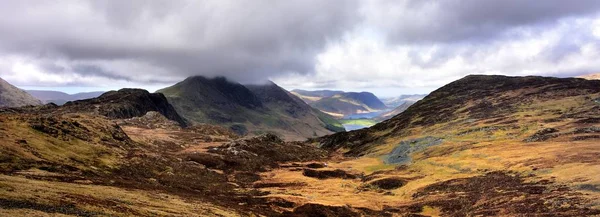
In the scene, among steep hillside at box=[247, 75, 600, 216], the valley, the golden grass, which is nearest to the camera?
the golden grass

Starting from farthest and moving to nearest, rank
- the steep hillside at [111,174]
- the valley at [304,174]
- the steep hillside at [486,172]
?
the steep hillside at [486,172] → the valley at [304,174] → the steep hillside at [111,174]

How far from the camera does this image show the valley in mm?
43688

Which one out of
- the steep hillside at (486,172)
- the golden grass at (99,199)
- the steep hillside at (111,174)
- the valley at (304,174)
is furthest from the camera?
the steep hillside at (486,172)

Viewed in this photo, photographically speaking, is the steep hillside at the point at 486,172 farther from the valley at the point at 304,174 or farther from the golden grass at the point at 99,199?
the golden grass at the point at 99,199

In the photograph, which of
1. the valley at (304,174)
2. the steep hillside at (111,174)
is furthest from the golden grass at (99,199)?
the valley at (304,174)

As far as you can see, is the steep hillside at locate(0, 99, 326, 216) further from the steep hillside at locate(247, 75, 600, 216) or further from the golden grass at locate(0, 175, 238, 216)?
the steep hillside at locate(247, 75, 600, 216)

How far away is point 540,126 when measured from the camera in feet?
393

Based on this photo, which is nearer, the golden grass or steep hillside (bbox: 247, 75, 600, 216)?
the golden grass

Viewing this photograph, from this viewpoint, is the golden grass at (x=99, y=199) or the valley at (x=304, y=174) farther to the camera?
the valley at (x=304, y=174)

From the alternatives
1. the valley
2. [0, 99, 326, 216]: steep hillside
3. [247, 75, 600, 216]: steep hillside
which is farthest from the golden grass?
[247, 75, 600, 216]: steep hillside

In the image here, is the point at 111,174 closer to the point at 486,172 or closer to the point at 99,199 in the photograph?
the point at 99,199

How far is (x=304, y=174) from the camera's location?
4569 inches

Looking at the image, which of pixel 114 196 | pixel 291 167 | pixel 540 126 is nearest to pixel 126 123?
pixel 291 167

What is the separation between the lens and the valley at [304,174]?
43.7m
